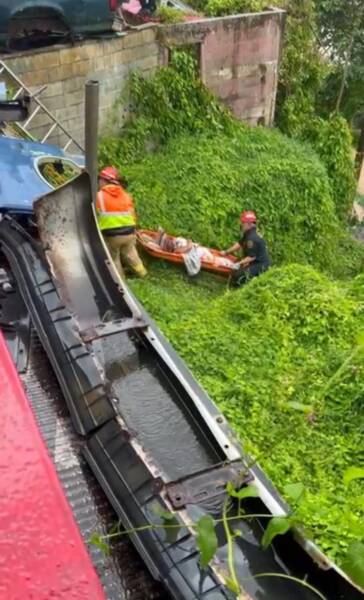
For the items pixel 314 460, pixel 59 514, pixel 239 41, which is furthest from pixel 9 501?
pixel 239 41

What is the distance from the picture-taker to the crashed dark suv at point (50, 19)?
8.95 meters

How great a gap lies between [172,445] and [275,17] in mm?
10810

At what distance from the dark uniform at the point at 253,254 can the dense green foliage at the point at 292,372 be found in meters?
1.09

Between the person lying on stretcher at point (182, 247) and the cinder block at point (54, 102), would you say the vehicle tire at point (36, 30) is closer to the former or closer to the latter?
the cinder block at point (54, 102)

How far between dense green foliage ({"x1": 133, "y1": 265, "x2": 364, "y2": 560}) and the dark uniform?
1085 mm

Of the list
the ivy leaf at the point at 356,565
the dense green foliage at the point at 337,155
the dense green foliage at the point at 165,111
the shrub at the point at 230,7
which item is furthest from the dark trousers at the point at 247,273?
the ivy leaf at the point at 356,565

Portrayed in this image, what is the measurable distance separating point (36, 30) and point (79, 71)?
2.67 feet

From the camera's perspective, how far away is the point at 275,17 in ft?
41.0

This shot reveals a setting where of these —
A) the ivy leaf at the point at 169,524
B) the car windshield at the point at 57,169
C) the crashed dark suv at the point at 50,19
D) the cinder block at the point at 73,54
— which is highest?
the crashed dark suv at the point at 50,19

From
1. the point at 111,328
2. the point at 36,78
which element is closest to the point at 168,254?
the point at 36,78

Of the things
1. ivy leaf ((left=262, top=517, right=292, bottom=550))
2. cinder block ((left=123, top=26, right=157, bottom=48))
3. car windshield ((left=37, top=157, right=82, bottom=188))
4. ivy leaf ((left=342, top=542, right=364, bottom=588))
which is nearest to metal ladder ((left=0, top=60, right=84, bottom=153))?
car windshield ((left=37, top=157, right=82, bottom=188))

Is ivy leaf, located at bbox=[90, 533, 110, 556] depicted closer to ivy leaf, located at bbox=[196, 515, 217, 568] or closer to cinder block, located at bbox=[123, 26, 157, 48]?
ivy leaf, located at bbox=[196, 515, 217, 568]

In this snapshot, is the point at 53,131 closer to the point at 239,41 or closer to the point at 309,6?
the point at 239,41

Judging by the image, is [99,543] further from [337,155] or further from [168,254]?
[337,155]
